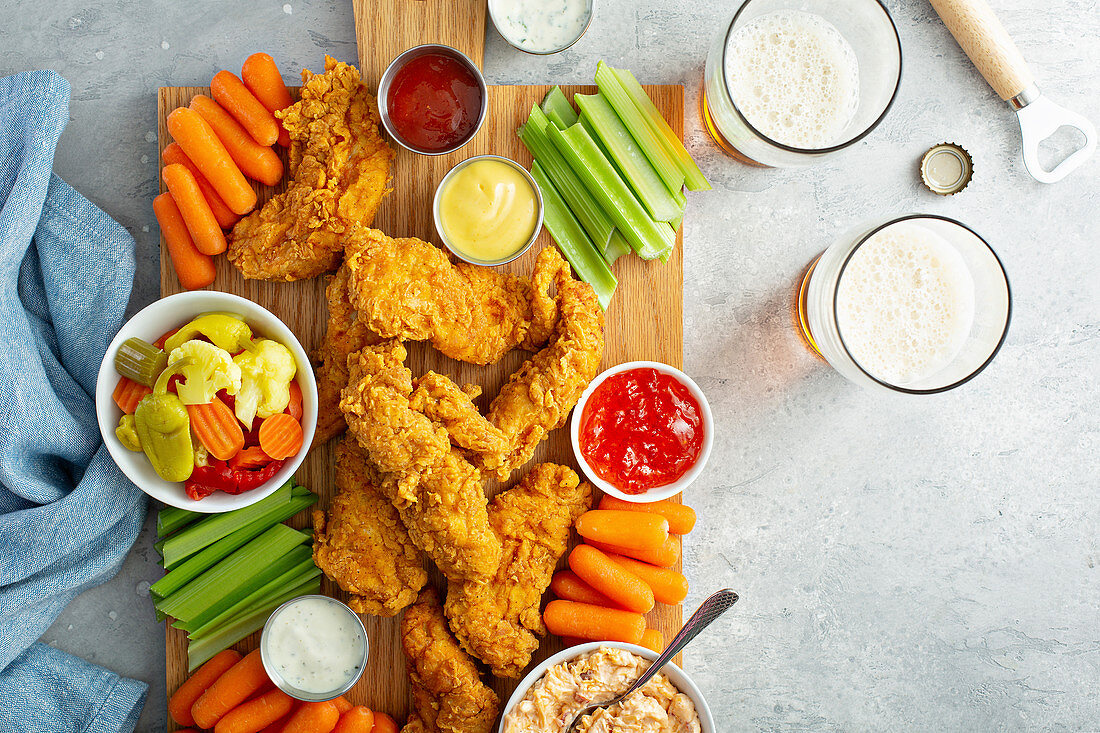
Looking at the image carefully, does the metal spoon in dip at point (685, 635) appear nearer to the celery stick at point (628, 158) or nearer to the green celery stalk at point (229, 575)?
the green celery stalk at point (229, 575)

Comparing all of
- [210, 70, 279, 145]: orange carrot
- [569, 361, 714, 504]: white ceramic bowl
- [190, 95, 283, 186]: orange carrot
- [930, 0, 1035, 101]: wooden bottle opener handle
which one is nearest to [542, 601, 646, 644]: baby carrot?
[569, 361, 714, 504]: white ceramic bowl

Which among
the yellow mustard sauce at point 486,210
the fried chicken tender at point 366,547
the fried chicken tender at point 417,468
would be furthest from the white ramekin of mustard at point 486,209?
the fried chicken tender at point 366,547

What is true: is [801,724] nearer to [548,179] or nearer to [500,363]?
[500,363]

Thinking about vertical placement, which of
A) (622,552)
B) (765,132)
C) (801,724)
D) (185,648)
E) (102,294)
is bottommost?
(801,724)

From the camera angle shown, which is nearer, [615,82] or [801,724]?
[615,82]

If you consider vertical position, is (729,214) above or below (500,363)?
above

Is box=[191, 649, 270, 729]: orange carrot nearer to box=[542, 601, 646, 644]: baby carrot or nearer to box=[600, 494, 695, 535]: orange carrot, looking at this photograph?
box=[542, 601, 646, 644]: baby carrot

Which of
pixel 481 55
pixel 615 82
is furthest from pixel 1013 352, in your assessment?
pixel 481 55

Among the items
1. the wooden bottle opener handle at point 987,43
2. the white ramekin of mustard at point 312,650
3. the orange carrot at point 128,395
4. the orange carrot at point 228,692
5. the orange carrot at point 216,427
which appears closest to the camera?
the orange carrot at point 216,427
